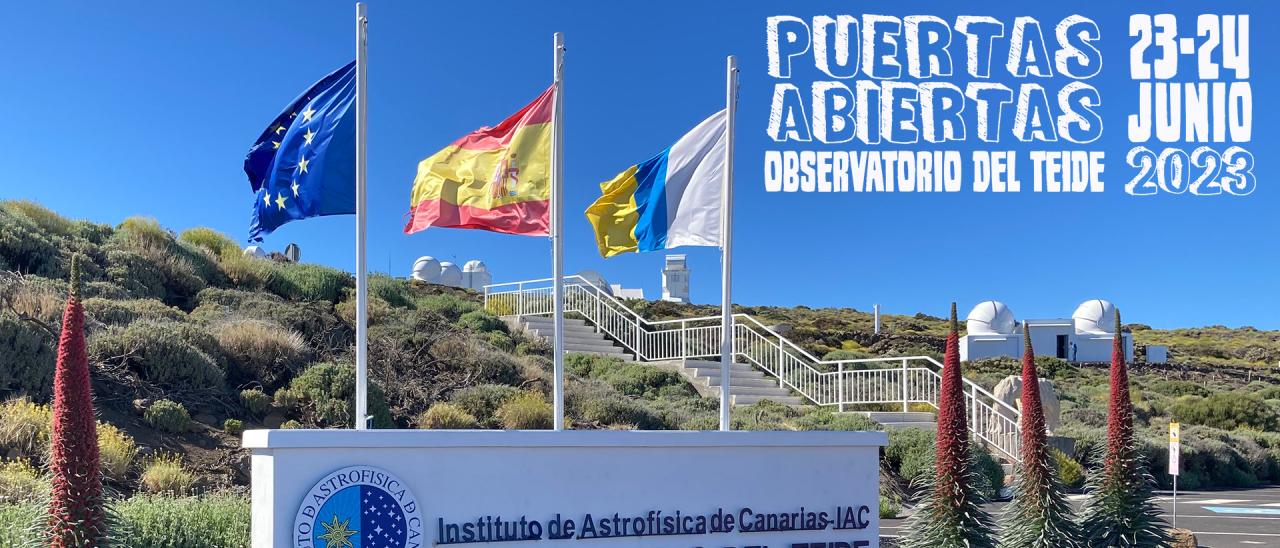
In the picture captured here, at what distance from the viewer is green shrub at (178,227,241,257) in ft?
80.1

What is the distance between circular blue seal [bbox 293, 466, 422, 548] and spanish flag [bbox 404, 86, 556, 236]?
290 centimetres

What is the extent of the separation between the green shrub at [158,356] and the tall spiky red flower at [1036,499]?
31.9 feet

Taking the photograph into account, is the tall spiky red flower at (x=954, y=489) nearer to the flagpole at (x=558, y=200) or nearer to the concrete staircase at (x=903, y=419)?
the flagpole at (x=558, y=200)

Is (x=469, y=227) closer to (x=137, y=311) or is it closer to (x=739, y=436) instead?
(x=739, y=436)

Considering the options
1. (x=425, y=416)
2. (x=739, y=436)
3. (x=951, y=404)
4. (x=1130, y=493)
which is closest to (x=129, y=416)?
(x=425, y=416)

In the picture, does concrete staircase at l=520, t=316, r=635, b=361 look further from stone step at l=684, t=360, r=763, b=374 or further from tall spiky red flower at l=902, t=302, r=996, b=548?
tall spiky red flower at l=902, t=302, r=996, b=548

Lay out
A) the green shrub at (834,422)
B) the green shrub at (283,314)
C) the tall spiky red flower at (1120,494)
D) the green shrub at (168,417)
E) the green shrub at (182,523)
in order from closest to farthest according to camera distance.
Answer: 1. the green shrub at (182,523)
2. the tall spiky red flower at (1120,494)
3. the green shrub at (168,417)
4. the green shrub at (283,314)
5. the green shrub at (834,422)

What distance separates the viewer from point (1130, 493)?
9.22m

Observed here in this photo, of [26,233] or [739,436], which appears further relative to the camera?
[26,233]

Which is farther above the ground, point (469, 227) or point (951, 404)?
point (469, 227)

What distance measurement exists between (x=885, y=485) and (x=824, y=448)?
24.9 feet

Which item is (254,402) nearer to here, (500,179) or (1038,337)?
(500,179)

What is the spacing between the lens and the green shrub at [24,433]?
11.0 m

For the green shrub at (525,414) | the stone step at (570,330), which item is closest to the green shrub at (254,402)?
the green shrub at (525,414)
